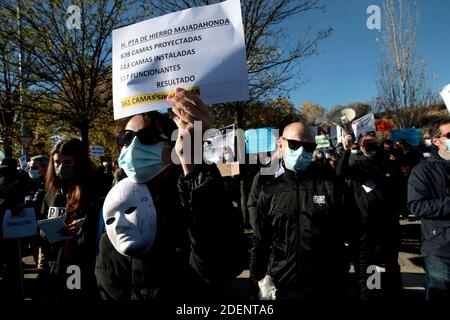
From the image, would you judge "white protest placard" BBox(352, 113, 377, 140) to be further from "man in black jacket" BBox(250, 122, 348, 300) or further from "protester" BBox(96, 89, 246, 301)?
"protester" BBox(96, 89, 246, 301)

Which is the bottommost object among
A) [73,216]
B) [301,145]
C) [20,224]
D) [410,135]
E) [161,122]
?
[20,224]

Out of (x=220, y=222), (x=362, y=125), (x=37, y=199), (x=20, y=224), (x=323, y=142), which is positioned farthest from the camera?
(x=323, y=142)

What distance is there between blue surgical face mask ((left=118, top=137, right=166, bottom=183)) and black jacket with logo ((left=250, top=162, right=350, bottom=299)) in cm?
128

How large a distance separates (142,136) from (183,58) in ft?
1.43

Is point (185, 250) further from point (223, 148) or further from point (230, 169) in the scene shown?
point (223, 148)

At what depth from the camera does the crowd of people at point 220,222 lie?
151cm

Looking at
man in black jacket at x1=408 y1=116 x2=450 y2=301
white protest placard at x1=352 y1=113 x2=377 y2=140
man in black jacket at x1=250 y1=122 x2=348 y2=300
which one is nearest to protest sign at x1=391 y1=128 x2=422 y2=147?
white protest placard at x1=352 y1=113 x2=377 y2=140

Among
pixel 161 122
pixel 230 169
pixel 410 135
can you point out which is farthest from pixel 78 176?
pixel 410 135

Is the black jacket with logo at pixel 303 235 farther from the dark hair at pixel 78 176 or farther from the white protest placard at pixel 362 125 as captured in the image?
the white protest placard at pixel 362 125

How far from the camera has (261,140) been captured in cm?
809

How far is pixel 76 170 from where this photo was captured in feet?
10.2

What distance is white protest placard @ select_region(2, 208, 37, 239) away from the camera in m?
4.42

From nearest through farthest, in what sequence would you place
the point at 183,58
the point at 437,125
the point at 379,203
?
1. the point at 183,58
2. the point at 437,125
3. the point at 379,203

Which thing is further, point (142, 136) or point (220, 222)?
point (142, 136)
